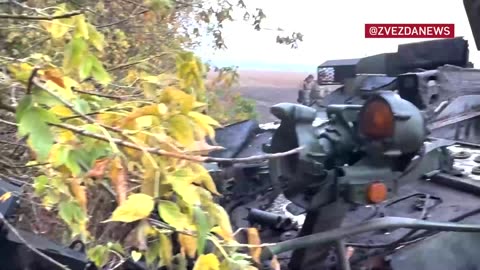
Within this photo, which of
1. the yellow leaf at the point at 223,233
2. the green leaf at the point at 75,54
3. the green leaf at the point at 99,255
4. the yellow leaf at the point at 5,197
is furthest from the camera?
the yellow leaf at the point at 5,197

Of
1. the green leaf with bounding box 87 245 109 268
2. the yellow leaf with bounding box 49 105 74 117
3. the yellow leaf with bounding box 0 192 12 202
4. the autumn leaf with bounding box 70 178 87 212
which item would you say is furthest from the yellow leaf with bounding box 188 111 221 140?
the yellow leaf with bounding box 0 192 12 202

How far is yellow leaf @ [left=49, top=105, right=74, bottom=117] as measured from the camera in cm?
208

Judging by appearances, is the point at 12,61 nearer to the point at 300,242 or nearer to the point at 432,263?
the point at 300,242

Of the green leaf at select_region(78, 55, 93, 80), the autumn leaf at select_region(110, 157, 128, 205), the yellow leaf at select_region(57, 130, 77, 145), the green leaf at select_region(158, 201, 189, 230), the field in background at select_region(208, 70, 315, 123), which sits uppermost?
the green leaf at select_region(78, 55, 93, 80)

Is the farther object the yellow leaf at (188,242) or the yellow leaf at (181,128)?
the yellow leaf at (188,242)

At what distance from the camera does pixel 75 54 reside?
7.85 ft

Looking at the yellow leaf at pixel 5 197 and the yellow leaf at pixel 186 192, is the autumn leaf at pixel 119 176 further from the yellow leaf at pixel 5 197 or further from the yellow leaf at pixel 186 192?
the yellow leaf at pixel 5 197

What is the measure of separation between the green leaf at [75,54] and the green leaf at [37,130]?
0.55 m

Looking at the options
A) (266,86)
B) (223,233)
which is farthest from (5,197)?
(266,86)

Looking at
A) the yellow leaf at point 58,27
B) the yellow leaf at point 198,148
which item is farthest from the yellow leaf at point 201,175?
the yellow leaf at point 58,27

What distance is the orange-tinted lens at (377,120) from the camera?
3.29 metres

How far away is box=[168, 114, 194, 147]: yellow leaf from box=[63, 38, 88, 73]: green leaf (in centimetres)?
45

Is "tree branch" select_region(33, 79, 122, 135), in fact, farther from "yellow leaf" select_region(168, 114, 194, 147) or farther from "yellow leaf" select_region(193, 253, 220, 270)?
"yellow leaf" select_region(193, 253, 220, 270)

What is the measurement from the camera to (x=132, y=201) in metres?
1.96
